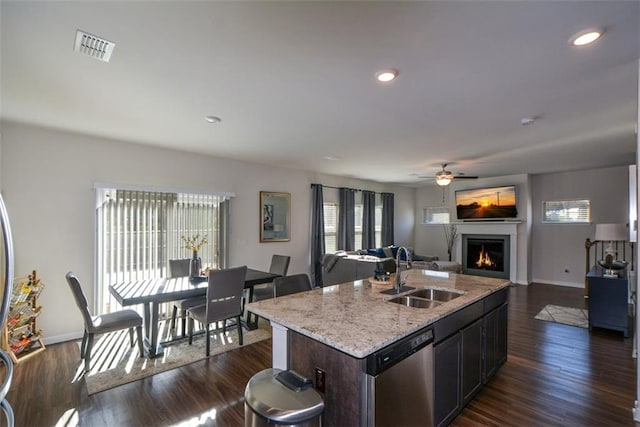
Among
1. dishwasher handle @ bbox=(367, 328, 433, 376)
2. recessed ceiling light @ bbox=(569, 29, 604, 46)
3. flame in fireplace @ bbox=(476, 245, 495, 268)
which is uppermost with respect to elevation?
recessed ceiling light @ bbox=(569, 29, 604, 46)

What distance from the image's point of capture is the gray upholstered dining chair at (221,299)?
11.0ft

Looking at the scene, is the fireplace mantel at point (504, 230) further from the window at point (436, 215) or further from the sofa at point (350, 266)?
the sofa at point (350, 266)

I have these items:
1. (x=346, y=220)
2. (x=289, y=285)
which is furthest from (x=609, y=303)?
(x=346, y=220)

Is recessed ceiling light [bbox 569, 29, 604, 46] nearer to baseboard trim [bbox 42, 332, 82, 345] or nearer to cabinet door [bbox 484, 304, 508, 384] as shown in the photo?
cabinet door [bbox 484, 304, 508, 384]

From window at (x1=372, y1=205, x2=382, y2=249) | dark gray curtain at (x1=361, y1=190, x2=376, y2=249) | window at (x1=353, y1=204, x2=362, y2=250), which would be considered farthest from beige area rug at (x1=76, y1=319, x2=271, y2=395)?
window at (x1=372, y1=205, x2=382, y2=249)

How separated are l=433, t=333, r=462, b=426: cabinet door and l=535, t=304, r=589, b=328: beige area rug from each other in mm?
3374

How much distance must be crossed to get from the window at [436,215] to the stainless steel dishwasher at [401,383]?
7.89 metres

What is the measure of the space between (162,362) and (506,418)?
329cm

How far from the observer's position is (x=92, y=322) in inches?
118

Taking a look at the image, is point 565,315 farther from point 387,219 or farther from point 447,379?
point 387,219

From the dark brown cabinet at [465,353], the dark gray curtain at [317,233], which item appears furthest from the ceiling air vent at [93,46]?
the dark gray curtain at [317,233]

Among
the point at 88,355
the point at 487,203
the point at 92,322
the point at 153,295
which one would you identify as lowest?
the point at 88,355

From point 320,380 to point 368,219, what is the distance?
6500 millimetres

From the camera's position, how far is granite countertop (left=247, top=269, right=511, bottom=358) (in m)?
1.60
